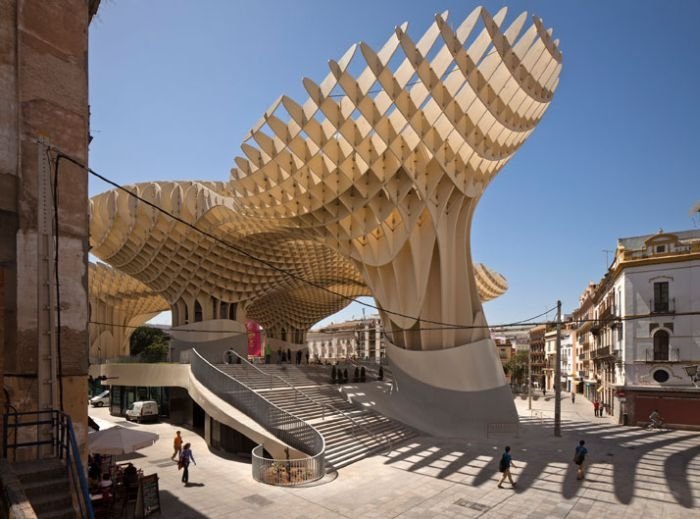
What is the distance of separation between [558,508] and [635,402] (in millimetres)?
20004

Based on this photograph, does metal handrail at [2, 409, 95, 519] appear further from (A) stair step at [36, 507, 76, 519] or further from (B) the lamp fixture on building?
(B) the lamp fixture on building

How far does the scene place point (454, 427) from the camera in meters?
23.1

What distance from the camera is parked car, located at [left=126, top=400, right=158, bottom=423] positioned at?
28750mm

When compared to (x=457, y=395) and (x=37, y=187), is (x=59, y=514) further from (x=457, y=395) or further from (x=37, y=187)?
(x=457, y=395)

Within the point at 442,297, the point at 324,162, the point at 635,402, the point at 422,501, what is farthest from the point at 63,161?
the point at 635,402

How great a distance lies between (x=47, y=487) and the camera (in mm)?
5621

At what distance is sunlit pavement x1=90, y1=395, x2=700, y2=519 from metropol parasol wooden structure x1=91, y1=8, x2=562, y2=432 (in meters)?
4.83

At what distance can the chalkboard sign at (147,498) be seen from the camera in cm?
1162

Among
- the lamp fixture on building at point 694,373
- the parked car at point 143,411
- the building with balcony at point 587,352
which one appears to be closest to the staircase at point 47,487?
the parked car at point 143,411

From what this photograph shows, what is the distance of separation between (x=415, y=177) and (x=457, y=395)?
426 inches

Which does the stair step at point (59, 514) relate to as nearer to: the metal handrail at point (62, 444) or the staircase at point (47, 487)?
the staircase at point (47, 487)

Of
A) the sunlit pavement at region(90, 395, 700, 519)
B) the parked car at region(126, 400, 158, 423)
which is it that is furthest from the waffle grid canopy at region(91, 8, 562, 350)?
the parked car at region(126, 400, 158, 423)

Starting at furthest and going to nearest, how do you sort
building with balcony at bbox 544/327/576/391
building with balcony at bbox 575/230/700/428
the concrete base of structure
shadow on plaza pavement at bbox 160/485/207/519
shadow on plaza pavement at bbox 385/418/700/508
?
building with balcony at bbox 544/327/576/391 → building with balcony at bbox 575/230/700/428 → the concrete base of structure → shadow on plaza pavement at bbox 385/418/700/508 → shadow on plaza pavement at bbox 160/485/207/519

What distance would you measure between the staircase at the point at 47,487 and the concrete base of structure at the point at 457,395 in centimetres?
1949
